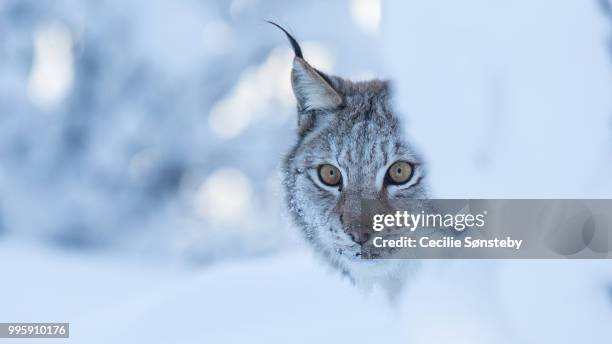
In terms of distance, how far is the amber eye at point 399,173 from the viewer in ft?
3.09

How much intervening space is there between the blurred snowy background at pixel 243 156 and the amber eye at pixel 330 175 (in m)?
0.16

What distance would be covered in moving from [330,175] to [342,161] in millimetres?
41

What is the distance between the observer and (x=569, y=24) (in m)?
0.78

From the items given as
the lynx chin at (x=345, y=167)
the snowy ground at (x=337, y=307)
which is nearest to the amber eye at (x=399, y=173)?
the lynx chin at (x=345, y=167)

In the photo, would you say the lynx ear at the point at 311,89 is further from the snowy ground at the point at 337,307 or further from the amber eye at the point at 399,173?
the snowy ground at the point at 337,307

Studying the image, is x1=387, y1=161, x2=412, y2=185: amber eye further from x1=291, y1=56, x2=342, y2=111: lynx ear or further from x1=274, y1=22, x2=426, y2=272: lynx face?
x1=291, y1=56, x2=342, y2=111: lynx ear

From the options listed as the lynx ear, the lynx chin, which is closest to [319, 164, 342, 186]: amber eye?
the lynx chin

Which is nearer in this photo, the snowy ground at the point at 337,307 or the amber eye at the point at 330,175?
the snowy ground at the point at 337,307

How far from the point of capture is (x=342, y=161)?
0.97 meters

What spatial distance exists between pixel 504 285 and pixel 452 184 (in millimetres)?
166

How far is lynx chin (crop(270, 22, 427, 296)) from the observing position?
37.0 inches

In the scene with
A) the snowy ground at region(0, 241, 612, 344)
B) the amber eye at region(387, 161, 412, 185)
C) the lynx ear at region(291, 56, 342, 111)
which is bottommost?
the snowy ground at region(0, 241, 612, 344)

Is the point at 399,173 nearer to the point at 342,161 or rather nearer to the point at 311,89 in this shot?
the point at 342,161

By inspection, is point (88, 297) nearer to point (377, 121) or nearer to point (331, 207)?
point (331, 207)
